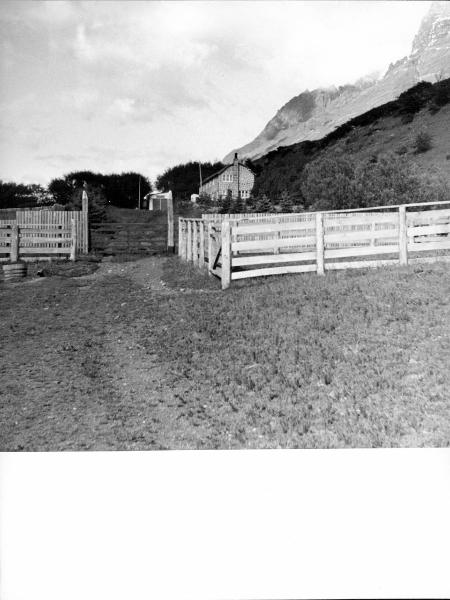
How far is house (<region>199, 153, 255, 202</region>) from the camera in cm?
390

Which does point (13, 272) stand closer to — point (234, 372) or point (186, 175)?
point (186, 175)

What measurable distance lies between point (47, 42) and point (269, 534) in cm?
379

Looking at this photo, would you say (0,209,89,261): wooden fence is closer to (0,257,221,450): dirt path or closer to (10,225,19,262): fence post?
(10,225,19,262): fence post

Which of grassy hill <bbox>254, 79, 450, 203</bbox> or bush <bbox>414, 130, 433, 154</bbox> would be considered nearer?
grassy hill <bbox>254, 79, 450, 203</bbox>

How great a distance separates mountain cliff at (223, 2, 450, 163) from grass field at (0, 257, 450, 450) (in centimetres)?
149

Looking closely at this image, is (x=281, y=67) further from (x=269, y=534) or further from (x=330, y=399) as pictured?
(x=269, y=534)

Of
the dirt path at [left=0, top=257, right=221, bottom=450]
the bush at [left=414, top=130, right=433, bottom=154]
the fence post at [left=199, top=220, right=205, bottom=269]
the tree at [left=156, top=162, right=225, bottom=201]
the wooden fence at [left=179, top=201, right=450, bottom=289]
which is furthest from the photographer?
the fence post at [left=199, top=220, right=205, bottom=269]

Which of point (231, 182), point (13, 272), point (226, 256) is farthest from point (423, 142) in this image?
point (13, 272)

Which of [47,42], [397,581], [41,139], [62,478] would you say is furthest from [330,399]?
[47,42]

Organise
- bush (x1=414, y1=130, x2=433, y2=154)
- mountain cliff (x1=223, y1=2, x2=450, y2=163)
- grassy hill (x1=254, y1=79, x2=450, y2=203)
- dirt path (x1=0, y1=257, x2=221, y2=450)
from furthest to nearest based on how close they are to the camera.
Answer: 1. bush (x1=414, y1=130, x2=433, y2=154)
2. grassy hill (x1=254, y1=79, x2=450, y2=203)
3. mountain cliff (x1=223, y1=2, x2=450, y2=163)
4. dirt path (x1=0, y1=257, x2=221, y2=450)

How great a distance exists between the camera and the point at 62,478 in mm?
2879

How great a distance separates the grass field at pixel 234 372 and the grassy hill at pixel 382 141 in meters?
1.57

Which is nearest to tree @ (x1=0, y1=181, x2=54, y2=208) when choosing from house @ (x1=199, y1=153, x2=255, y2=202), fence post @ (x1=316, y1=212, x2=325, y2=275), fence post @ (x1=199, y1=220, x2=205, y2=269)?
house @ (x1=199, y1=153, x2=255, y2=202)

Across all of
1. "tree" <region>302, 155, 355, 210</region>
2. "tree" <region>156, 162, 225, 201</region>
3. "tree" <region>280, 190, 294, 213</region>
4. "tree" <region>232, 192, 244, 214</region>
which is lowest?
"tree" <region>232, 192, 244, 214</region>
